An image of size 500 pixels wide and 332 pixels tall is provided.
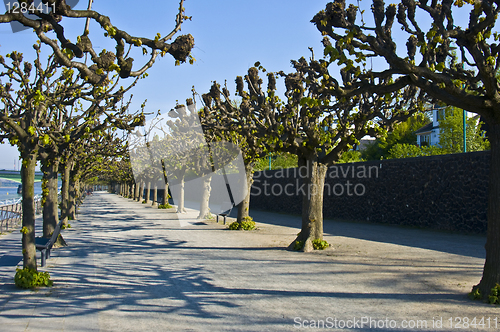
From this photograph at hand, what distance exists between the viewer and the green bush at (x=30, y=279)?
707cm

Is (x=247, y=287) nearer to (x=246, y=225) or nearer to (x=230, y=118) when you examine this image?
(x=230, y=118)

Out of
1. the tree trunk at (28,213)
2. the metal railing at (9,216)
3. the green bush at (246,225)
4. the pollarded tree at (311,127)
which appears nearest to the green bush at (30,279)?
the tree trunk at (28,213)

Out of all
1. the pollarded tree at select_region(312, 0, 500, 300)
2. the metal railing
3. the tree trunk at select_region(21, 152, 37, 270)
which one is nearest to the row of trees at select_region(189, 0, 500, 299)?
the pollarded tree at select_region(312, 0, 500, 300)

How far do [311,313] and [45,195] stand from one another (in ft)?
29.6

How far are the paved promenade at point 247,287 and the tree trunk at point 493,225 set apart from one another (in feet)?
1.33

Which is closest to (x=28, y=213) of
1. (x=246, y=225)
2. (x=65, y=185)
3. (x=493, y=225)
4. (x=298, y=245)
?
(x=298, y=245)

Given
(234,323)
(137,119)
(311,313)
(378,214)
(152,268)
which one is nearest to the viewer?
(234,323)

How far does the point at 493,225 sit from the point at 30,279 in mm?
7708

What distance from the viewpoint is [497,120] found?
5.99m

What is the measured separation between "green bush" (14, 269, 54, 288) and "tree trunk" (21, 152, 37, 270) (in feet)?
0.46

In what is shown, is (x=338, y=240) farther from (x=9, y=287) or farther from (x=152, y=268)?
Answer: (x=9, y=287)

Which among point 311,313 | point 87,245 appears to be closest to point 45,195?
point 87,245

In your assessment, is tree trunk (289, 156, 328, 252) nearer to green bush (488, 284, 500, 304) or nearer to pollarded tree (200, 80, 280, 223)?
pollarded tree (200, 80, 280, 223)

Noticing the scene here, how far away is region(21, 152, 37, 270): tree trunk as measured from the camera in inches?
289
